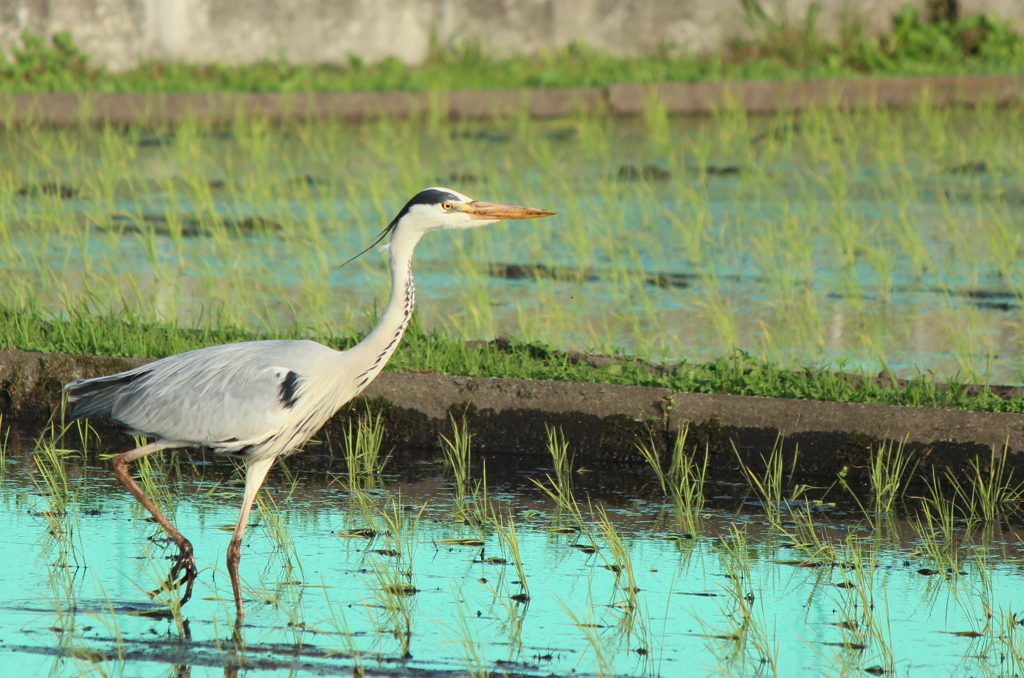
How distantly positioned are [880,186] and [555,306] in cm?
485

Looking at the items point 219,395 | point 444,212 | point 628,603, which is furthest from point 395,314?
point 628,603

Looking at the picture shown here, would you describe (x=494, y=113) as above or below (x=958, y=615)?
above

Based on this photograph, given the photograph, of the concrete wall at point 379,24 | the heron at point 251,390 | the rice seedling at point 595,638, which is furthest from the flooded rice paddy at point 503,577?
the concrete wall at point 379,24

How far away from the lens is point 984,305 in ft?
25.2

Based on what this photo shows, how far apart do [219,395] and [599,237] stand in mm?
4983

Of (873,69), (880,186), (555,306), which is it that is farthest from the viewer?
(873,69)

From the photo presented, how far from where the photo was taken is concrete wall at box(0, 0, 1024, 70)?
637 inches

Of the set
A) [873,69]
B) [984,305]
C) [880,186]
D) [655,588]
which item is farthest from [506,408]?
[873,69]

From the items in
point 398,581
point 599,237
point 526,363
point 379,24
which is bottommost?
point 398,581

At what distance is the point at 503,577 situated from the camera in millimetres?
4488

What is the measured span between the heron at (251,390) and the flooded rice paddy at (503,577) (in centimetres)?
23

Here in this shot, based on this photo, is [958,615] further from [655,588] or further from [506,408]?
[506,408]

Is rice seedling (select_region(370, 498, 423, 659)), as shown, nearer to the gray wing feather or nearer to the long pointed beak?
the gray wing feather

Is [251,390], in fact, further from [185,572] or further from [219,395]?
[185,572]
